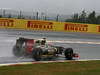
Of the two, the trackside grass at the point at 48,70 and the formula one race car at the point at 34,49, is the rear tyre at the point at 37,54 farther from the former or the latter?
the trackside grass at the point at 48,70

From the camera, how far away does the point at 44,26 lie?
33.4 meters

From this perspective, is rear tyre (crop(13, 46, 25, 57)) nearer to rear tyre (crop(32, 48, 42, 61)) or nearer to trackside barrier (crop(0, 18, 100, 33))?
rear tyre (crop(32, 48, 42, 61))

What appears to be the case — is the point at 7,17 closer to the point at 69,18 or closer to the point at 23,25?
the point at 23,25

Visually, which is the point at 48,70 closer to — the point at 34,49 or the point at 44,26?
the point at 34,49

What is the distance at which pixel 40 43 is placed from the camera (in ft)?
45.0

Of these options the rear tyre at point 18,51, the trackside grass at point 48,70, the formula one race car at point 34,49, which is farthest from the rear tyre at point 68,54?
the trackside grass at point 48,70

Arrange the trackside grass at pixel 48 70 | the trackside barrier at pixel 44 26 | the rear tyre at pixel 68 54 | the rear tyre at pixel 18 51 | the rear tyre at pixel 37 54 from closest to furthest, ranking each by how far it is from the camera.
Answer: the trackside grass at pixel 48 70 < the rear tyre at pixel 37 54 < the rear tyre at pixel 18 51 < the rear tyre at pixel 68 54 < the trackside barrier at pixel 44 26

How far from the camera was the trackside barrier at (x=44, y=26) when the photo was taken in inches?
1245

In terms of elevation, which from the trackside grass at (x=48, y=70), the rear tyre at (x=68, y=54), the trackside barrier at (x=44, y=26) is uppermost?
the trackside barrier at (x=44, y=26)

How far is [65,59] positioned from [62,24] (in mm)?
20034

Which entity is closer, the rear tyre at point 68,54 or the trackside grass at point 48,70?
the trackside grass at point 48,70

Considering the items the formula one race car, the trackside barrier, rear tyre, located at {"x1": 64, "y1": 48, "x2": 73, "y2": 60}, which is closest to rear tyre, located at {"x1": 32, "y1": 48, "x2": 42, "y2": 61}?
the formula one race car

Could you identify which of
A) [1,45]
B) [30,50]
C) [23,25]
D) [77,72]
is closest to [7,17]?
[23,25]

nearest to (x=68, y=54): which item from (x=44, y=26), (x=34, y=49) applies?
(x=34, y=49)
